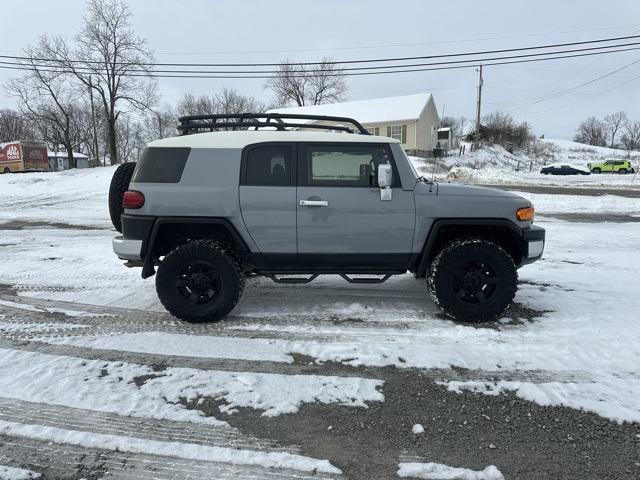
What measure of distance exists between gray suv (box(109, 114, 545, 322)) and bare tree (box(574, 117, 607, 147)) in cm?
12692

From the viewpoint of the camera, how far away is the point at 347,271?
4.54 m

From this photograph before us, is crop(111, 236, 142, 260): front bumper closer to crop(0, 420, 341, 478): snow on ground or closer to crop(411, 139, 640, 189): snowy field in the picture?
crop(0, 420, 341, 478): snow on ground

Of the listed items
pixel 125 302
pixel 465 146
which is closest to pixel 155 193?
pixel 125 302

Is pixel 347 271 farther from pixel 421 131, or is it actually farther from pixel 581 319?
pixel 421 131

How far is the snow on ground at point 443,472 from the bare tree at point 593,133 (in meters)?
129

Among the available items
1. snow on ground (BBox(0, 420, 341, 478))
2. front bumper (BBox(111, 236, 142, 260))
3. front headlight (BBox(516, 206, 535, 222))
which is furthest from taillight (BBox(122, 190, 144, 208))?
front headlight (BBox(516, 206, 535, 222))

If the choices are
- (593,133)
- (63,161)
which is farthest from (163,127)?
(593,133)

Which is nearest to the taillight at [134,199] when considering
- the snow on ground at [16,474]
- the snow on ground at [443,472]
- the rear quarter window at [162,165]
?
the rear quarter window at [162,165]

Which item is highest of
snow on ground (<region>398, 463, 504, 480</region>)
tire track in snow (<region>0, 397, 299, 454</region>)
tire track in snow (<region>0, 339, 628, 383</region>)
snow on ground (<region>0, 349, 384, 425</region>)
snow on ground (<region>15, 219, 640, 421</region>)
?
snow on ground (<region>15, 219, 640, 421</region>)

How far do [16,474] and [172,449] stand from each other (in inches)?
32.0

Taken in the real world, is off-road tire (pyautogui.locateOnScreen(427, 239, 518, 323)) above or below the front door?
below

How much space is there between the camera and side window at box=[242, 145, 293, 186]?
4.32m

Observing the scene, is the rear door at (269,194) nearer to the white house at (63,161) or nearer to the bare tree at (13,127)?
the white house at (63,161)

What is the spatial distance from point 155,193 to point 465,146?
49232mm
